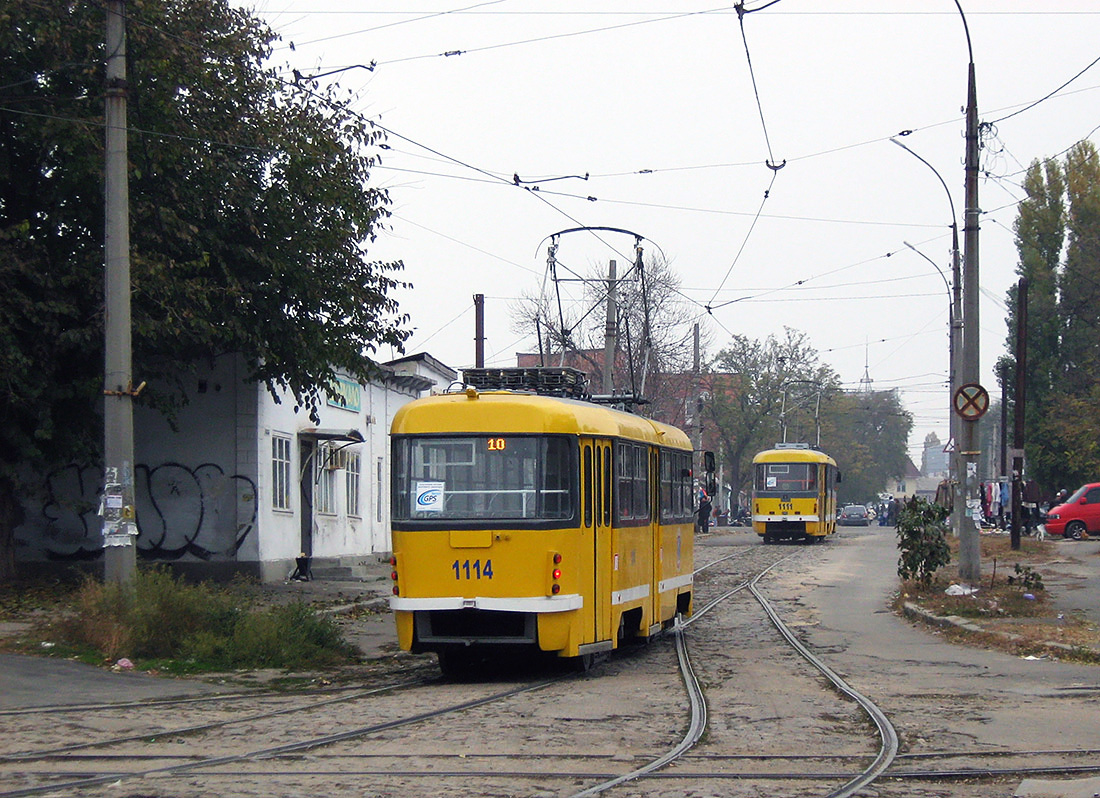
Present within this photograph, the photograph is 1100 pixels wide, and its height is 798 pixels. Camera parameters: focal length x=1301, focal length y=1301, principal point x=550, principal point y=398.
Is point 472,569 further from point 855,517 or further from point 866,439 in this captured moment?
point 866,439

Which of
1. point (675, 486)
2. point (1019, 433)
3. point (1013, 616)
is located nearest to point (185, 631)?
point (675, 486)

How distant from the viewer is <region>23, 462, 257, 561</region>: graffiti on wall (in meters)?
23.4

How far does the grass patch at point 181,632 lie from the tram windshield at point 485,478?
7.82ft

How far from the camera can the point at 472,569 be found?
12.1 metres

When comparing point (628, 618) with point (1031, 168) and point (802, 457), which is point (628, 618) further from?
point (1031, 168)

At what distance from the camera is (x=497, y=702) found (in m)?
11.0

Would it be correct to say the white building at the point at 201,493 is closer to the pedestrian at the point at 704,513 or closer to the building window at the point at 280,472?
the building window at the point at 280,472

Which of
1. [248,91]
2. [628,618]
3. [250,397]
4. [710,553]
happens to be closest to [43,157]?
[248,91]

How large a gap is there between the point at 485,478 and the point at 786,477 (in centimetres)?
3242

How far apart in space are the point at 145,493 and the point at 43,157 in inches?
276

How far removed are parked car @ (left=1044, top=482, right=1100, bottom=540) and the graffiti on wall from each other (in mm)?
28409

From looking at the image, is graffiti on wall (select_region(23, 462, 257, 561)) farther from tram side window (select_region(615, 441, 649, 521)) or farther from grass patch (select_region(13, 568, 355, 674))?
tram side window (select_region(615, 441, 649, 521))

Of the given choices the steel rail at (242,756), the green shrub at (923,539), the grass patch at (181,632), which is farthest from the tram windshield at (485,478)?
the green shrub at (923,539)

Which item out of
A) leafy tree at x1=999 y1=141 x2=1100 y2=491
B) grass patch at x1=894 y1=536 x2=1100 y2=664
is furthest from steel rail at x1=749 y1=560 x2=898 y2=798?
leafy tree at x1=999 y1=141 x2=1100 y2=491
